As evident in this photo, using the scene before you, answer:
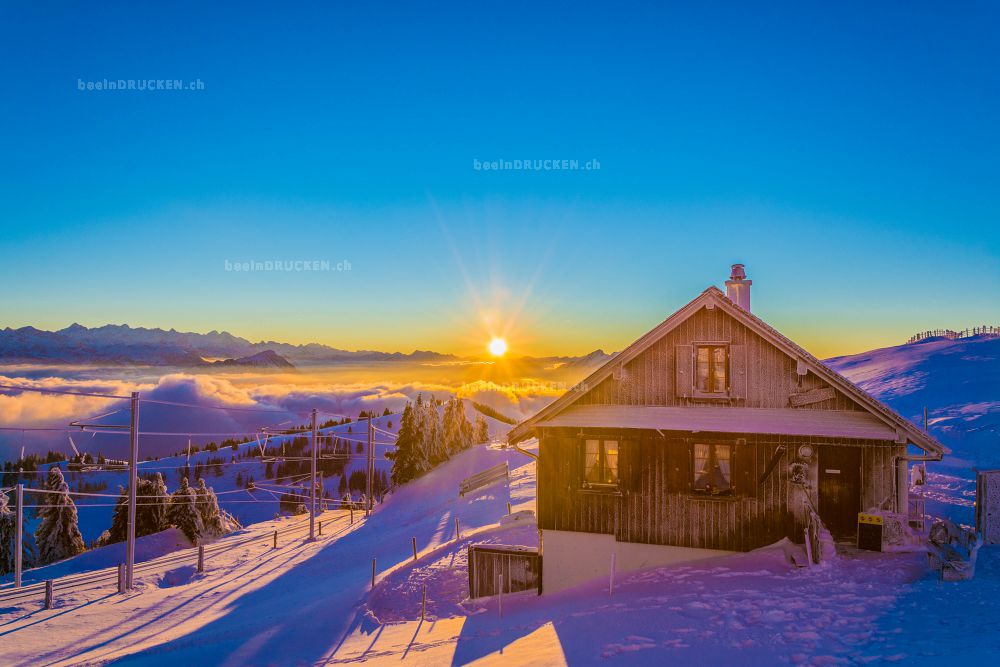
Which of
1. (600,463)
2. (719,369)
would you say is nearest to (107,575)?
(600,463)

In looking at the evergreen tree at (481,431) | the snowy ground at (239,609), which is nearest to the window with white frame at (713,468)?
the snowy ground at (239,609)

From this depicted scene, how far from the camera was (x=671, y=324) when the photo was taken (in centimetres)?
1939

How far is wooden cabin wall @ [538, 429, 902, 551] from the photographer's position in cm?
1783

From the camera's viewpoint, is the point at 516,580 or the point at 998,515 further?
the point at 516,580

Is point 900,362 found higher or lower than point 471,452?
higher

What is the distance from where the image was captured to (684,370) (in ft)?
63.7

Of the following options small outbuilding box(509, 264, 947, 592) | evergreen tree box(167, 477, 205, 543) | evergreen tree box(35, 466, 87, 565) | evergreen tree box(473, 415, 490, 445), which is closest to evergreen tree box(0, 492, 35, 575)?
evergreen tree box(35, 466, 87, 565)

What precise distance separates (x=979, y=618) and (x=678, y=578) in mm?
7010

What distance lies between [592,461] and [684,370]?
167 inches

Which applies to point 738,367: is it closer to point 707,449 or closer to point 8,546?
point 707,449

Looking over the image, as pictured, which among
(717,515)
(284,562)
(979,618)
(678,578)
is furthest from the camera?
(284,562)

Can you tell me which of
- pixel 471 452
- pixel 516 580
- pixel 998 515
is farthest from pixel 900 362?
pixel 516 580

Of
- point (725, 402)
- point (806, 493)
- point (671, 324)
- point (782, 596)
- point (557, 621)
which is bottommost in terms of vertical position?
point (557, 621)

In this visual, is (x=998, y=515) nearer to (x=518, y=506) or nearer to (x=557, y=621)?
(x=557, y=621)
